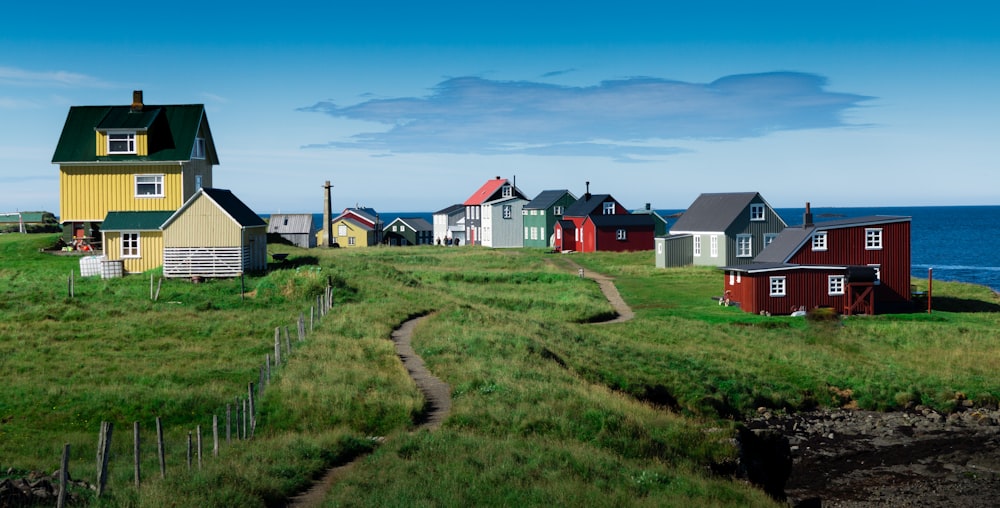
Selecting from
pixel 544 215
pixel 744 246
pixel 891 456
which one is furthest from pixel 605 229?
pixel 891 456

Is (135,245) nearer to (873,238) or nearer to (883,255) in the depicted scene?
(873,238)

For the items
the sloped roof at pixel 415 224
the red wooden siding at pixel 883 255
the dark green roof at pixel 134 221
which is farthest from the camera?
the sloped roof at pixel 415 224

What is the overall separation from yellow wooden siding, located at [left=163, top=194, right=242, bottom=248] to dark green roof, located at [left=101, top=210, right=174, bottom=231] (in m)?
1.50

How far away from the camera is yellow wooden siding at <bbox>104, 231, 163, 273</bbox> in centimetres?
4625

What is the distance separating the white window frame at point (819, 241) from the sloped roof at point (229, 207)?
28.8 metres

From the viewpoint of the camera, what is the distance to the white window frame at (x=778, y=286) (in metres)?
46.3

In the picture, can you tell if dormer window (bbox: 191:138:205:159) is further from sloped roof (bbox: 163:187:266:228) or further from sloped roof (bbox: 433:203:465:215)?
sloped roof (bbox: 433:203:465:215)

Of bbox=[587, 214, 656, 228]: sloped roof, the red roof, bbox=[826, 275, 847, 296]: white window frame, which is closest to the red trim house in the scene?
the red roof

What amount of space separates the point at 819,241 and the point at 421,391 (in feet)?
98.5

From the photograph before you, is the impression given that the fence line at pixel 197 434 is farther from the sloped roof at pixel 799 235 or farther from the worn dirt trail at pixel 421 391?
the sloped roof at pixel 799 235

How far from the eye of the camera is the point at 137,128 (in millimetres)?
49094

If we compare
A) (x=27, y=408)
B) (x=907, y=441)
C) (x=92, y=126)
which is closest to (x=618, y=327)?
(x=907, y=441)

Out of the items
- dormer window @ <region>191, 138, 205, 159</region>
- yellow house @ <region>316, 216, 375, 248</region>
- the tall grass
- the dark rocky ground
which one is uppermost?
dormer window @ <region>191, 138, 205, 159</region>

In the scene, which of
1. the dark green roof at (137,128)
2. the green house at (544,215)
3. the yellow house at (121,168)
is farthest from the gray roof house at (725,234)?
the yellow house at (121,168)
